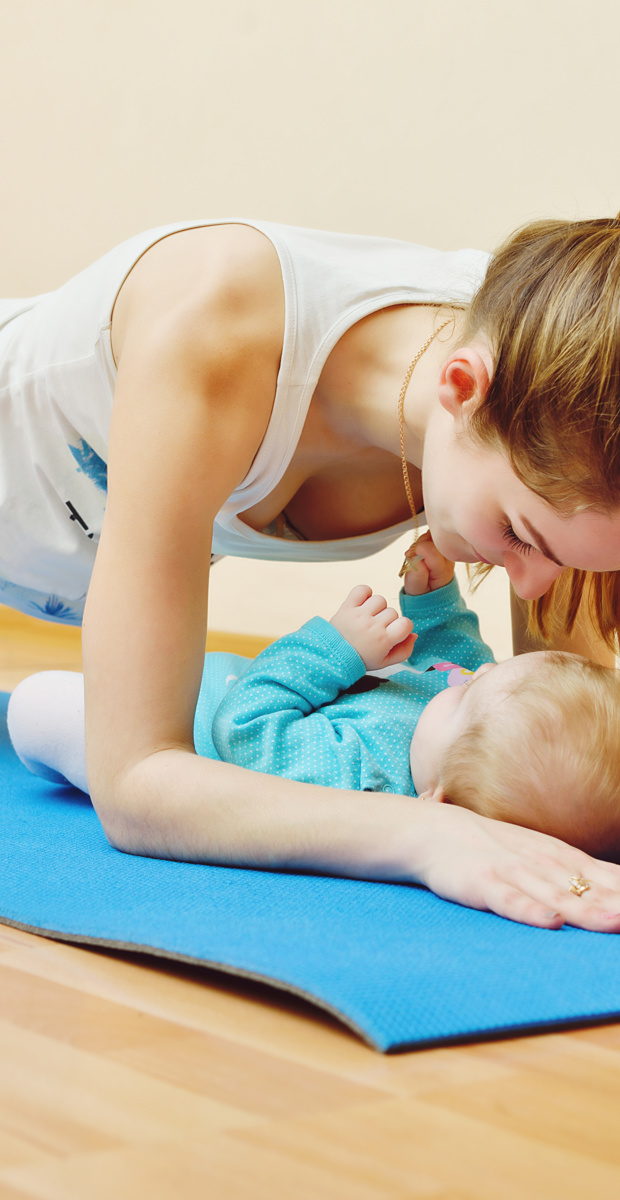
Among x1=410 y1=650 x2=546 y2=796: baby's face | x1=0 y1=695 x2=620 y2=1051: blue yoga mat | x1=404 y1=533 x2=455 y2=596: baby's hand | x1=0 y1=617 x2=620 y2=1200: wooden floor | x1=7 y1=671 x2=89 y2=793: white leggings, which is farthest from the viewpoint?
x1=404 y1=533 x2=455 y2=596: baby's hand

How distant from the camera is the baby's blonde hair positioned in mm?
977

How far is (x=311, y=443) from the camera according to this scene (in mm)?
1253

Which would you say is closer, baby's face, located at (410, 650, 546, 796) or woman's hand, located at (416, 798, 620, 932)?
woman's hand, located at (416, 798, 620, 932)

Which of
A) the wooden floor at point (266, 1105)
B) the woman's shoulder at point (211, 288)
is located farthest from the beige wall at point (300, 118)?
the wooden floor at point (266, 1105)

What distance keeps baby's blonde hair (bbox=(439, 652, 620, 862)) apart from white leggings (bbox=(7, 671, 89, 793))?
520mm

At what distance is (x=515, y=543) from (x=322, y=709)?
0.37 meters

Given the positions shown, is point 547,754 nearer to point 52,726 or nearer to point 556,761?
point 556,761

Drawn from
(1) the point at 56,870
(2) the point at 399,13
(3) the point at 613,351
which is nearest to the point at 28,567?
(1) the point at 56,870

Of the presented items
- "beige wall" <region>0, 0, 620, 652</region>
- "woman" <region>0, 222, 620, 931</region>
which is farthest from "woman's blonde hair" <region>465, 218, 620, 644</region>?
"beige wall" <region>0, 0, 620, 652</region>

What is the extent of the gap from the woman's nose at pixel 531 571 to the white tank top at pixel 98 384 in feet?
0.97

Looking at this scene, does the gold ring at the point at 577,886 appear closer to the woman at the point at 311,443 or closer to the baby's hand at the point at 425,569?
the woman at the point at 311,443

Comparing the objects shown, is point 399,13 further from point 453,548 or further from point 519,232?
point 453,548

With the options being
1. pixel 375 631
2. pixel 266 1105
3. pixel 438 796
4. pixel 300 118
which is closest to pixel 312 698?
pixel 375 631

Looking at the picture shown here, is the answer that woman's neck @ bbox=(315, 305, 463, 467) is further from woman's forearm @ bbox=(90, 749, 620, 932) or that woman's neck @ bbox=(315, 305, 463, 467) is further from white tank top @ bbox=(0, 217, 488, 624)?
woman's forearm @ bbox=(90, 749, 620, 932)
